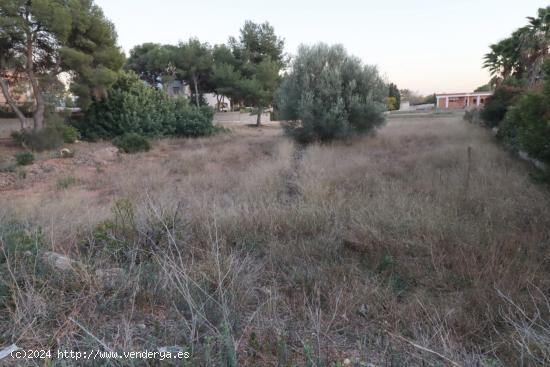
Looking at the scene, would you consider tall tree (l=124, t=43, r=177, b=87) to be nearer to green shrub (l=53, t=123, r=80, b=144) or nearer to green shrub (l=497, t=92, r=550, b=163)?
green shrub (l=53, t=123, r=80, b=144)

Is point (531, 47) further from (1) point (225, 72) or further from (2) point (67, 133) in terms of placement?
(2) point (67, 133)

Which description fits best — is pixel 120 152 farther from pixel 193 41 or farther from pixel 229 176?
pixel 193 41

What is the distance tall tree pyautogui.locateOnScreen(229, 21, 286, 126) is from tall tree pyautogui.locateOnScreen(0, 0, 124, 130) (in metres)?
11.4

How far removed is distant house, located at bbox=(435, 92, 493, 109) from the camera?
54625mm

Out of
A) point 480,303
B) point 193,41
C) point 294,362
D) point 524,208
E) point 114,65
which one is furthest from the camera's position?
point 193,41

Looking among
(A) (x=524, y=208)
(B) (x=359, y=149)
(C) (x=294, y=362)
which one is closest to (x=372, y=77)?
(B) (x=359, y=149)

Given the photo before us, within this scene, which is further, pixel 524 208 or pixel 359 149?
pixel 359 149

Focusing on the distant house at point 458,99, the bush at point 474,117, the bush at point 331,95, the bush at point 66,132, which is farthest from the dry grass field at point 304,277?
the distant house at point 458,99

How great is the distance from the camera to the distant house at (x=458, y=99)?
179 ft

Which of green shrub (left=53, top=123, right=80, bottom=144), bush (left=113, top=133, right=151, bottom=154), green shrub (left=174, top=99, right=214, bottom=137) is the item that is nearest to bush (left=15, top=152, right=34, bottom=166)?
bush (left=113, top=133, right=151, bottom=154)

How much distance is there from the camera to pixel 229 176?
806cm

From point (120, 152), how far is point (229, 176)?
26.1 feet

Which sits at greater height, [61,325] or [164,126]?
[164,126]

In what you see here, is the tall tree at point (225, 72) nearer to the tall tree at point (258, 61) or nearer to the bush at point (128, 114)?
the tall tree at point (258, 61)
